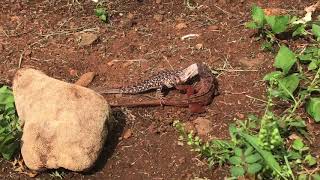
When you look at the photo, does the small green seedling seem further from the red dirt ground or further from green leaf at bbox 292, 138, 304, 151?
green leaf at bbox 292, 138, 304, 151

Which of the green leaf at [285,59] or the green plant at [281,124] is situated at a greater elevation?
the green leaf at [285,59]

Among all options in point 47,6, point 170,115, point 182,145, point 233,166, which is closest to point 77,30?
point 47,6

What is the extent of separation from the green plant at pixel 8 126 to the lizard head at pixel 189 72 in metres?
1.55

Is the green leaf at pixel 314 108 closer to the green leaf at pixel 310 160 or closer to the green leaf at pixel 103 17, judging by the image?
the green leaf at pixel 310 160

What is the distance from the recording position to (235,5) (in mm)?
6312

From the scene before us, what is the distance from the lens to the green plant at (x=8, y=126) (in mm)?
4582

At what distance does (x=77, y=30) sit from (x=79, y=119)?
1873 millimetres

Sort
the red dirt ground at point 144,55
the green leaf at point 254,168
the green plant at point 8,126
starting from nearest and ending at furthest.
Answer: the green leaf at point 254,168 < the green plant at point 8,126 < the red dirt ground at point 144,55

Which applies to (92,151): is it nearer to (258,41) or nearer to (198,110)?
(198,110)

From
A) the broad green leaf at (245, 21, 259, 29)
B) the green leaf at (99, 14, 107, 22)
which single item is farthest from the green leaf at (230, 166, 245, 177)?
the green leaf at (99, 14, 107, 22)

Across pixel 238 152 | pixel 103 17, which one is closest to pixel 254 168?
pixel 238 152

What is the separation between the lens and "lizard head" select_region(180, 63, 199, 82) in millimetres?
5223

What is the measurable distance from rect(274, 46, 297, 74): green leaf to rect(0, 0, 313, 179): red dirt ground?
28 centimetres

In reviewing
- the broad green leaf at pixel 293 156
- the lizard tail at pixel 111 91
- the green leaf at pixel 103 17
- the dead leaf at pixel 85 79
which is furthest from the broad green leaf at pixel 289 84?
the green leaf at pixel 103 17
